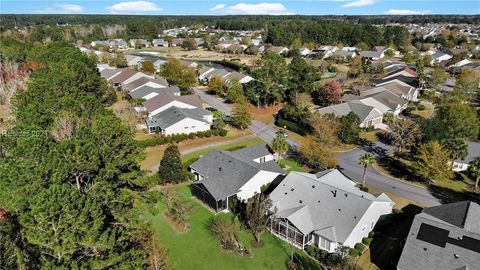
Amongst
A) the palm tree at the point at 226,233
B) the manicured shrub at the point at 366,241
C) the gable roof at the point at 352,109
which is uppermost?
the gable roof at the point at 352,109

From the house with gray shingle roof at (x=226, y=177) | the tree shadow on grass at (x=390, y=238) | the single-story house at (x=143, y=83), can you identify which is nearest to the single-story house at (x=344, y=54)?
the single-story house at (x=143, y=83)

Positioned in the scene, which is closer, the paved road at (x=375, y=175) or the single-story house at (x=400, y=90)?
the paved road at (x=375, y=175)

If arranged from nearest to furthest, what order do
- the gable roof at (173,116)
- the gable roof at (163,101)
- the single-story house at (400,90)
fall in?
the gable roof at (173,116) → the gable roof at (163,101) → the single-story house at (400,90)

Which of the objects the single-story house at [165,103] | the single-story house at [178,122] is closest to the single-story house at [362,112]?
the single-story house at [178,122]

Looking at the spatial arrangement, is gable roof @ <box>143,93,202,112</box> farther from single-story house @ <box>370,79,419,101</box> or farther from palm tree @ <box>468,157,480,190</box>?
palm tree @ <box>468,157,480,190</box>

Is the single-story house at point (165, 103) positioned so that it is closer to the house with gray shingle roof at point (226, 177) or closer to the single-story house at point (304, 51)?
the house with gray shingle roof at point (226, 177)

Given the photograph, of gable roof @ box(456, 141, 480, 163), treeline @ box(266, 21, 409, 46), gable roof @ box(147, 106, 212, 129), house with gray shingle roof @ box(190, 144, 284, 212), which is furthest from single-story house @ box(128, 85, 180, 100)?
treeline @ box(266, 21, 409, 46)

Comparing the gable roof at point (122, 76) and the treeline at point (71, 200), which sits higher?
the treeline at point (71, 200)

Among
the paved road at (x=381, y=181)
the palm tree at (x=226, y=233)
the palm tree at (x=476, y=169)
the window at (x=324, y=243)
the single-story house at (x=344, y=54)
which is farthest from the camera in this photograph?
the single-story house at (x=344, y=54)

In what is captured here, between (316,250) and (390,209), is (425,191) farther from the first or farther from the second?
(316,250)
